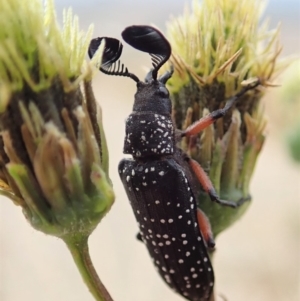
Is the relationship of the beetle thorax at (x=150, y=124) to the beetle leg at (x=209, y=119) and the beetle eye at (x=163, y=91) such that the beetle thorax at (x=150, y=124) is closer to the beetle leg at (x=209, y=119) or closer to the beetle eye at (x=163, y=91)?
the beetle eye at (x=163, y=91)

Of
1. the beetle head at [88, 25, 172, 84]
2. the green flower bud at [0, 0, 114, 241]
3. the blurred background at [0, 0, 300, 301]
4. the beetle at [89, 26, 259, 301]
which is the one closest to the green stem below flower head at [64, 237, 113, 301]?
the green flower bud at [0, 0, 114, 241]

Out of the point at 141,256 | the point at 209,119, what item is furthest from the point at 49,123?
the point at 141,256

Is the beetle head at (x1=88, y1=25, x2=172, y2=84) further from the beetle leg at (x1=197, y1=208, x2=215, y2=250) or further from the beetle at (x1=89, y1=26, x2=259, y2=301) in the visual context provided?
the beetle leg at (x1=197, y1=208, x2=215, y2=250)

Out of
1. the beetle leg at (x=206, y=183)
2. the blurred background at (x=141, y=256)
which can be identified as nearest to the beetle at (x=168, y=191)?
the beetle leg at (x=206, y=183)

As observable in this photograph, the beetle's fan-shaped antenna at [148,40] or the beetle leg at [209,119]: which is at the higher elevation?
the beetle's fan-shaped antenna at [148,40]

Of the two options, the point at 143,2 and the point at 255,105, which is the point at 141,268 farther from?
the point at 143,2

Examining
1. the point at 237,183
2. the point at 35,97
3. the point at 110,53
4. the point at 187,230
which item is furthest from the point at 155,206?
the point at 35,97
